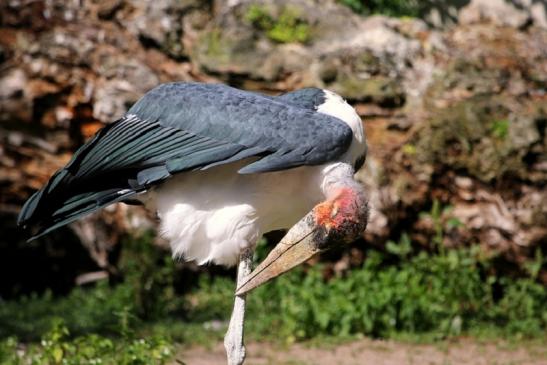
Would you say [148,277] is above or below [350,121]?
below

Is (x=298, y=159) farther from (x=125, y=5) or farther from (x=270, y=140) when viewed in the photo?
(x=125, y=5)

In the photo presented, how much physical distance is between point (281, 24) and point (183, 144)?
3104 millimetres

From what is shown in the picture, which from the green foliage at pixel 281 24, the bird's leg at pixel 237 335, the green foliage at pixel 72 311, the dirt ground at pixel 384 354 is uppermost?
the bird's leg at pixel 237 335

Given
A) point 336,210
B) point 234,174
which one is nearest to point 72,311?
point 234,174

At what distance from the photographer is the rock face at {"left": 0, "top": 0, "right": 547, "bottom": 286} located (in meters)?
6.30

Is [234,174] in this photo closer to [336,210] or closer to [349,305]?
[336,210]

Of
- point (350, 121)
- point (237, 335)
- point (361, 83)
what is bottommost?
point (361, 83)

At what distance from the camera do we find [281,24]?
6.62m

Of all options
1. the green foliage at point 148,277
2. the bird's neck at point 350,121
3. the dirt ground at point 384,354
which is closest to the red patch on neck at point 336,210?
the bird's neck at point 350,121

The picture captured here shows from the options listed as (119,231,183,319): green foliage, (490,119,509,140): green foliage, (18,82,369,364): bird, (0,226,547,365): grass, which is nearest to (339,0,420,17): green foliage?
(490,119,509,140): green foliage

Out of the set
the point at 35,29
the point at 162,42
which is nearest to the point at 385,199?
the point at 162,42

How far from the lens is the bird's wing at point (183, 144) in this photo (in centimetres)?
356

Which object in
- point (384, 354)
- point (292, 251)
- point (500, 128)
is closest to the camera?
point (292, 251)

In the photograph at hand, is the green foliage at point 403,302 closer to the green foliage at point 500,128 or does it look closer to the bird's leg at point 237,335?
the green foliage at point 500,128
